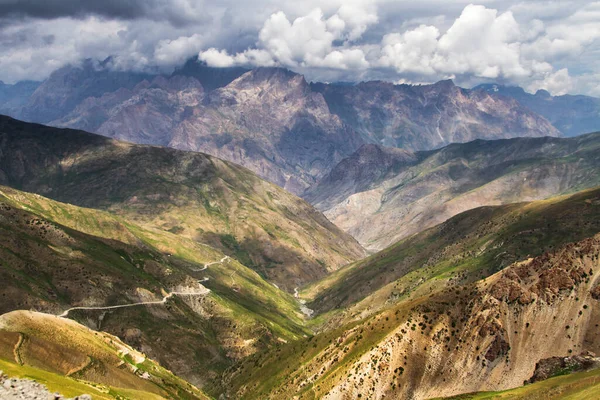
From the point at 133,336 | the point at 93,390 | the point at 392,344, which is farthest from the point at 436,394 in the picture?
the point at 133,336

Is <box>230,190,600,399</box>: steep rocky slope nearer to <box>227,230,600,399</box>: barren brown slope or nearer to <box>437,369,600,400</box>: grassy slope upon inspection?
<box>227,230,600,399</box>: barren brown slope

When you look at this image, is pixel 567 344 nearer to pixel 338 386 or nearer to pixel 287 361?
pixel 338 386

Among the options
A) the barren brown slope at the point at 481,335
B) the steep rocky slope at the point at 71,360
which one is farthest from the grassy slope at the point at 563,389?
the steep rocky slope at the point at 71,360

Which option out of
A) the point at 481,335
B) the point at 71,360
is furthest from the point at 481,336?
the point at 71,360

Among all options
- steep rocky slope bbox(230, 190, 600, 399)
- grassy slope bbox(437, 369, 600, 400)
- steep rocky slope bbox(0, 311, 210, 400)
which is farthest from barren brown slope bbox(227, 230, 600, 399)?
steep rocky slope bbox(0, 311, 210, 400)

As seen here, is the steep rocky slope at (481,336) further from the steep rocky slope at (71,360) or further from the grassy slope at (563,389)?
the steep rocky slope at (71,360)

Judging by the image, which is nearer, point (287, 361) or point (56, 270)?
point (287, 361)

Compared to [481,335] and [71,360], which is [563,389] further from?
[71,360]
